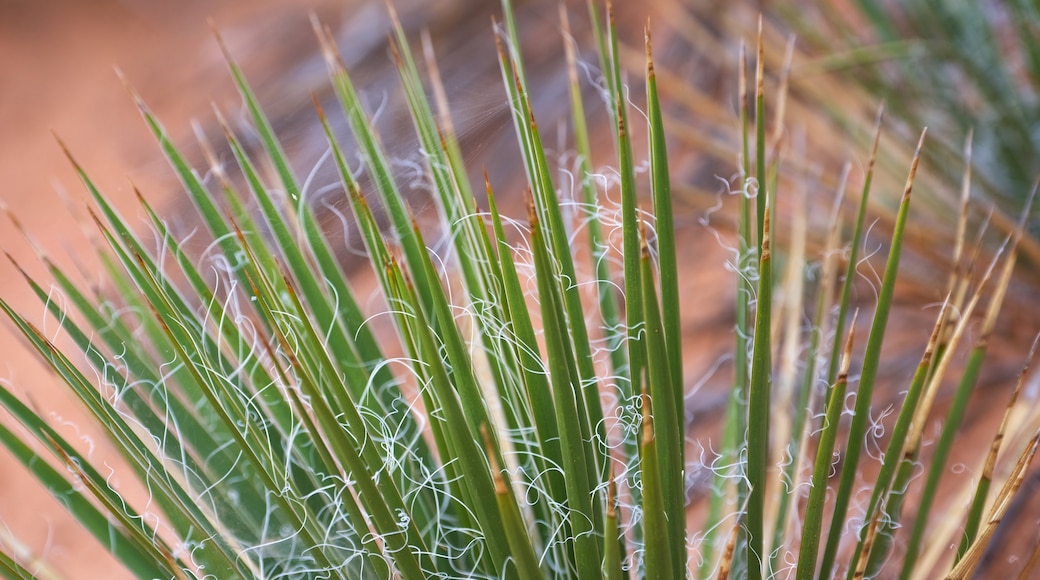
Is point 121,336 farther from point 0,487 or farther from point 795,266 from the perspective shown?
point 0,487

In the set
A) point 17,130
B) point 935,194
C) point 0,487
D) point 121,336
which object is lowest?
point 0,487

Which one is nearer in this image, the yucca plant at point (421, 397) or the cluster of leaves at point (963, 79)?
the yucca plant at point (421, 397)

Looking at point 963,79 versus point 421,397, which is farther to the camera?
point 963,79

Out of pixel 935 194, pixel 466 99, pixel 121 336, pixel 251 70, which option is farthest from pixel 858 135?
pixel 251 70

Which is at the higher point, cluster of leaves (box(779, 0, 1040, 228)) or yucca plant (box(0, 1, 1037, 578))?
cluster of leaves (box(779, 0, 1040, 228))

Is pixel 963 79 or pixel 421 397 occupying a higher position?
pixel 963 79

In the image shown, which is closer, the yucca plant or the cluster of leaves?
the yucca plant

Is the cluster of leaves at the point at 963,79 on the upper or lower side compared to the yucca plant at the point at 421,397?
upper

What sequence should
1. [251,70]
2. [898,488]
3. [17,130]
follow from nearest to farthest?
1. [898,488]
2. [251,70]
3. [17,130]
